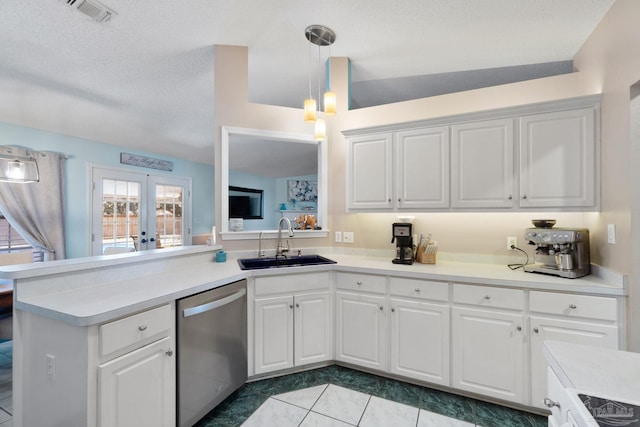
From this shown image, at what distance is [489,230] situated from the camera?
2.39m

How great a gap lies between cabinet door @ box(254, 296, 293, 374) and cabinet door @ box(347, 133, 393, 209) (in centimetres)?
112

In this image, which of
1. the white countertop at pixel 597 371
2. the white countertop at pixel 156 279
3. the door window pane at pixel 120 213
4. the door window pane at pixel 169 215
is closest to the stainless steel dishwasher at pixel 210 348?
the white countertop at pixel 156 279

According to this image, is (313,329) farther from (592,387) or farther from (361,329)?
(592,387)

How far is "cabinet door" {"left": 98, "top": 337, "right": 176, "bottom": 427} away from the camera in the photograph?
4.01 feet

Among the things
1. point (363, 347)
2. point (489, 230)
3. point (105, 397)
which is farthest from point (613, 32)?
point (105, 397)

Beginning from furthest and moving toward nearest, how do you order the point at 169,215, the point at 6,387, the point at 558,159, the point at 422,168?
the point at 169,215
the point at 422,168
the point at 6,387
the point at 558,159

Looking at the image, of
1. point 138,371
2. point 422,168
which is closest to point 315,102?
point 422,168

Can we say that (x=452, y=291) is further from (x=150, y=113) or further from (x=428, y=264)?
(x=150, y=113)

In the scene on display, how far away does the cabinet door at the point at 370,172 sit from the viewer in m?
2.53

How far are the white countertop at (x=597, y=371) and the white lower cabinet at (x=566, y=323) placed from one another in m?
1.04

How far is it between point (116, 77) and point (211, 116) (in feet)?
4.04

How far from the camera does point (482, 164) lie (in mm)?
2197

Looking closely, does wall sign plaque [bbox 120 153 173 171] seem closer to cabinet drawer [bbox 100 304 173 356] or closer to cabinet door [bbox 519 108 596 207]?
cabinet drawer [bbox 100 304 173 356]

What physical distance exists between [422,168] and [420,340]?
1.39 metres
